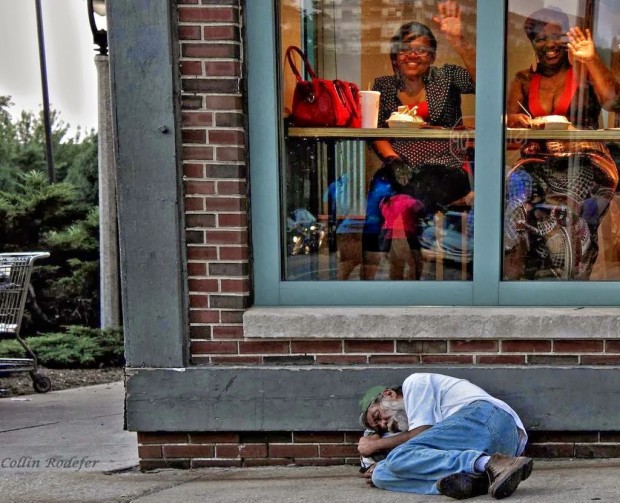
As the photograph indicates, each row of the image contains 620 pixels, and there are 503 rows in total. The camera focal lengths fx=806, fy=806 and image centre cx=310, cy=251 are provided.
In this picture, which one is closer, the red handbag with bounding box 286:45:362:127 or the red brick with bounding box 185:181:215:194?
the red brick with bounding box 185:181:215:194

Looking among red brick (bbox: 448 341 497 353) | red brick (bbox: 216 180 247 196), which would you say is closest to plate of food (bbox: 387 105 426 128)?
red brick (bbox: 216 180 247 196)

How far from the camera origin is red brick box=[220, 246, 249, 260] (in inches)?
165

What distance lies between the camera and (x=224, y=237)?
4203mm

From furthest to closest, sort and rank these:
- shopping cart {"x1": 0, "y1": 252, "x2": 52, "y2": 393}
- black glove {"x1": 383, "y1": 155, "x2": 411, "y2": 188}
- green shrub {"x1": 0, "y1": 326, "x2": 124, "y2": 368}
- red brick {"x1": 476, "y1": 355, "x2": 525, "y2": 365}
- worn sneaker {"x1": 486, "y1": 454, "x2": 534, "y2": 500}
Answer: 1. green shrub {"x1": 0, "y1": 326, "x2": 124, "y2": 368}
2. shopping cart {"x1": 0, "y1": 252, "x2": 52, "y2": 393}
3. black glove {"x1": 383, "y1": 155, "x2": 411, "y2": 188}
4. red brick {"x1": 476, "y1": 355, "x2": 525, "y2": 365}
5. worn sneaker {"x1": 486, "y1": 454, "x2": 534, "y2": 500}

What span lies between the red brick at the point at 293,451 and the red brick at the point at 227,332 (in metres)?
0.63

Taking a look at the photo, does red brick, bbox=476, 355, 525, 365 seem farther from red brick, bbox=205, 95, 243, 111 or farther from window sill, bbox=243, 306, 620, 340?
red brick, bbox=205, 95, 243, 111

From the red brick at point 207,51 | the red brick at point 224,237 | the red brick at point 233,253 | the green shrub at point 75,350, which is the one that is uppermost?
the red brick at point 207,51

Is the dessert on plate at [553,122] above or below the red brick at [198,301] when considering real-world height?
above

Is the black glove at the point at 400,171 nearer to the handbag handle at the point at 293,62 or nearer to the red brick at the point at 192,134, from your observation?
the handbag handle at the point at 293,62

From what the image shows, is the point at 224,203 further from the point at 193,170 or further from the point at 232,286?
the point at 232,286

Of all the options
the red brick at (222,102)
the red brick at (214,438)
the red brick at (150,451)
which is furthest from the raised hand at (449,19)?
the red brick at (150,451)

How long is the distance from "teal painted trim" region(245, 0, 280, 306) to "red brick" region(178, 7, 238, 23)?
0.14 meters

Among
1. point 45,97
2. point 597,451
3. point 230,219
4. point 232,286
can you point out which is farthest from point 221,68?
point 45,97

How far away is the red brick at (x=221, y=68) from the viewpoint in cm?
412
